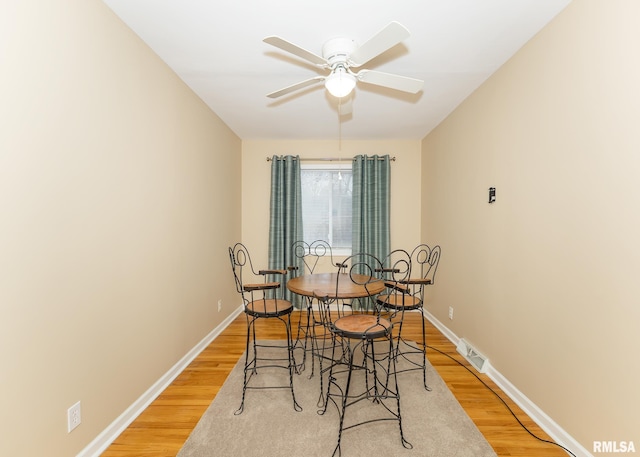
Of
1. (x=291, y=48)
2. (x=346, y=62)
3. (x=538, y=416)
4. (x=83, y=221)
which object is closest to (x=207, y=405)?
(x=83, y=221)

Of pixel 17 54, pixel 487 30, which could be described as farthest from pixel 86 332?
pixel 487 30

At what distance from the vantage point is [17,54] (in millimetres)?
1254

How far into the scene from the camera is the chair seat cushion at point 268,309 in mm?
2168

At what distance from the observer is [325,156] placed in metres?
4.50

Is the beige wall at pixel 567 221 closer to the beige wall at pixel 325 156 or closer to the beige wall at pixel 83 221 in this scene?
the beige wall at pixel 325 156

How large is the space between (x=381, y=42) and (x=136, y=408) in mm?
2812

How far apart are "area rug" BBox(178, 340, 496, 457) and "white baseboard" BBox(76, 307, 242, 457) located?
463 mm

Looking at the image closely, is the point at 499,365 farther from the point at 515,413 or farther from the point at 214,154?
the point at 214,154

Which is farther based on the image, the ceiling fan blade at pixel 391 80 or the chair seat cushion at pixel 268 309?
the chair seat cushion at pixel 268 309

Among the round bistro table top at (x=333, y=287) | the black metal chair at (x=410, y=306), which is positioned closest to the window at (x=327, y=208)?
the black metal chair at (x=410, y=306)

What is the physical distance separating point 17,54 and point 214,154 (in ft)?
7.29

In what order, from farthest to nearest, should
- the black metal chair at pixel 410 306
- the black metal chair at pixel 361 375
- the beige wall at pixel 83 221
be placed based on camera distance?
the black metal chair at pixel 410 306 < the black metal chair at pixel 361 375 < the beige wall at pixel 83 221

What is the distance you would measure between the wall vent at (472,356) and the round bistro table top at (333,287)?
122 cm

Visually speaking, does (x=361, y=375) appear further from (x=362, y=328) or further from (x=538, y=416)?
(x=538, y=416)
